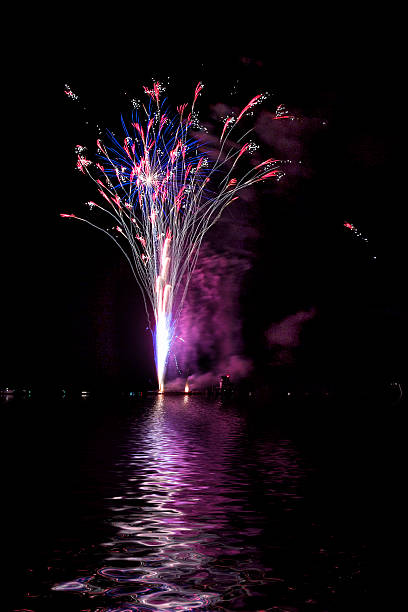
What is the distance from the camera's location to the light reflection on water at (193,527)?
7676 millimetres

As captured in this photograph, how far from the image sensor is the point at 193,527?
11609 millimetres

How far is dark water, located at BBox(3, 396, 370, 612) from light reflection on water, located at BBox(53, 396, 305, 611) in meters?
0.02

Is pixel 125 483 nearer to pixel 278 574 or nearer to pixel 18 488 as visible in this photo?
pixel 18 488

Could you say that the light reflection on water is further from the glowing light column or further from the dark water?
the glowing light column

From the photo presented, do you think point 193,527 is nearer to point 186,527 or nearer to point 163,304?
point 186,527

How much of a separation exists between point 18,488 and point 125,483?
88.7 inches

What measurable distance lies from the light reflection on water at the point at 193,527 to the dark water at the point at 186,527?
0.07 feet

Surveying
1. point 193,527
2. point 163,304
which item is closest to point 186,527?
point 193,527

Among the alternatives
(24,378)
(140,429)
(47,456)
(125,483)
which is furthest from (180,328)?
(125,483)

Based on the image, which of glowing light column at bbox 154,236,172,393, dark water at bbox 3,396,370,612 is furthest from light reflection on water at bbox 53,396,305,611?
glowing light column at bbox 154,236,172,393

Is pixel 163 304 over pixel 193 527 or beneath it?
over

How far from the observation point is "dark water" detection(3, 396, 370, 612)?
302 inches

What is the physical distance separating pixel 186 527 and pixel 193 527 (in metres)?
0.10

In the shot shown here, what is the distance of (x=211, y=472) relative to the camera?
18.9 metres
